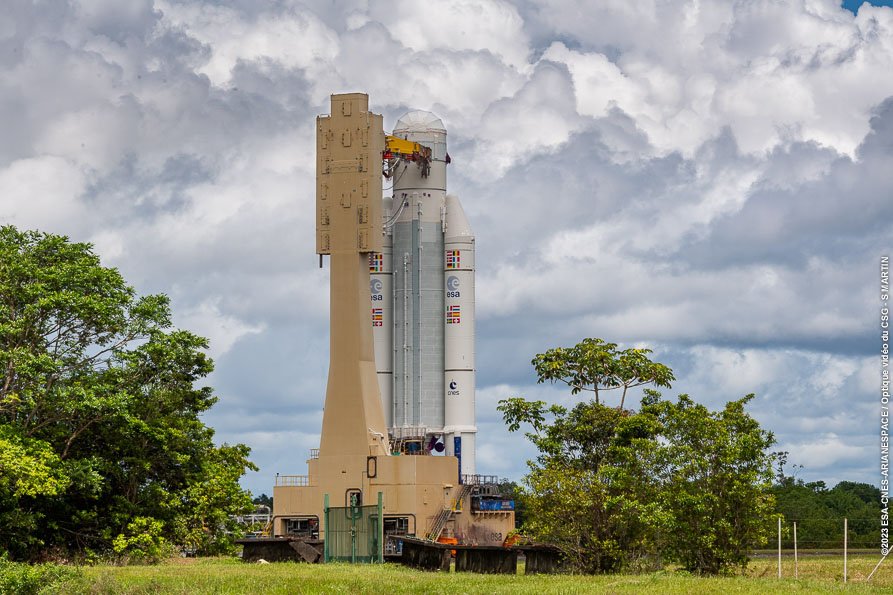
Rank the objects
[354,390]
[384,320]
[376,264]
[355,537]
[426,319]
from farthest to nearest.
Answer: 1. [376,264]
2. [384,320]
3. [426,319]
4. [354,390]
5. [355,537]

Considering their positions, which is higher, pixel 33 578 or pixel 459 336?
pixel 459 336

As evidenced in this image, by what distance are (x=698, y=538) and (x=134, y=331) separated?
22876mm

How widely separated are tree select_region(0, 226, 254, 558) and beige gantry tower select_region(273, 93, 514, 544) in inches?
435

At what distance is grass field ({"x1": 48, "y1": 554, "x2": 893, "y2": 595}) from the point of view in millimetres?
33188

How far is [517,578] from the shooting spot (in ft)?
124

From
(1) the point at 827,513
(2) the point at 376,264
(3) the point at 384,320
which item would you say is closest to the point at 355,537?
(3) the point at 384,320

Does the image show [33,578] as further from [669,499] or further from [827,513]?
[827,513]

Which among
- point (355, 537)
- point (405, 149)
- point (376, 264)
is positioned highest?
point (405, 149)

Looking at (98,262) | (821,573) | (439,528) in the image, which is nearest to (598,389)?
(439,528)

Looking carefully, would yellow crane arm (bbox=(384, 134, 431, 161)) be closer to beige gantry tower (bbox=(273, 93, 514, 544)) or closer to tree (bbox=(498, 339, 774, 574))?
beige gantry tower (bbox=(273, 93, 514, 544))

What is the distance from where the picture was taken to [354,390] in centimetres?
6612

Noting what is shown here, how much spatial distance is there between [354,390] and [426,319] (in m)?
12.8

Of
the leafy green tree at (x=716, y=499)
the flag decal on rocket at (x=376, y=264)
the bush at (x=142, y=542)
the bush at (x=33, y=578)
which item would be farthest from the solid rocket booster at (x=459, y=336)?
the bush at (x=33, y=578)

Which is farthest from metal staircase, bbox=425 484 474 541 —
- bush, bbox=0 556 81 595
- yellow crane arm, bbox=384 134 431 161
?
bush, bbox=0 556 81 595
